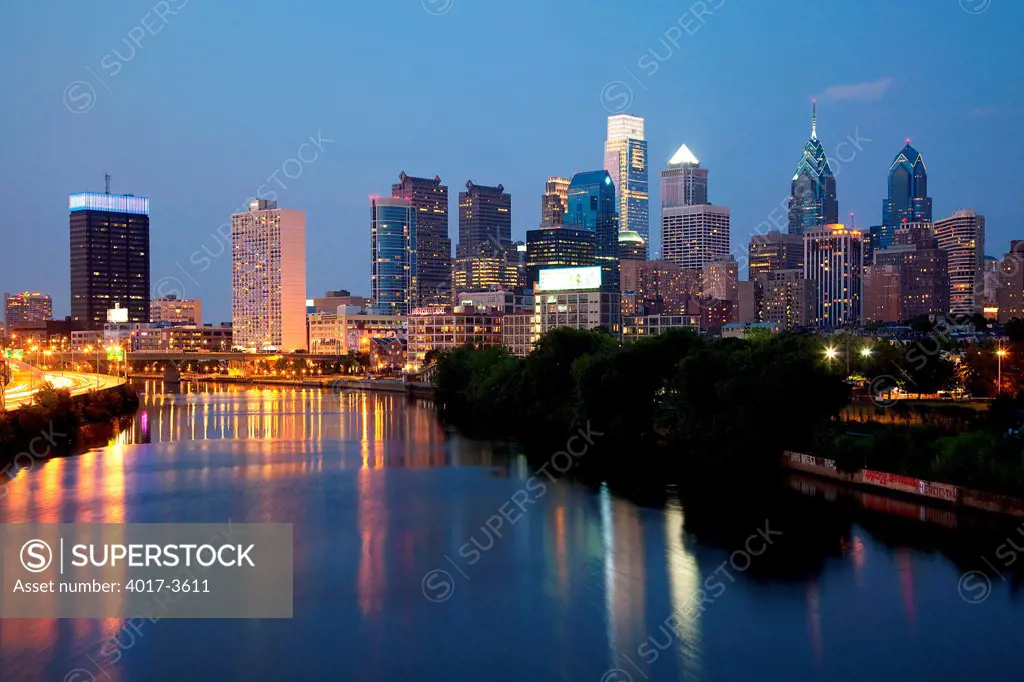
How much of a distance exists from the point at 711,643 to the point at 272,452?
2434cm

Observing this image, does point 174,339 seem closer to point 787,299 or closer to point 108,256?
point 108,256

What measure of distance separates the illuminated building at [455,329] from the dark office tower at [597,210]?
75.4 m

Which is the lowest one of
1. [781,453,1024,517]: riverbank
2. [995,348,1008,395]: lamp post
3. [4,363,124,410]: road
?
[781,453,1024,517]: riverbank

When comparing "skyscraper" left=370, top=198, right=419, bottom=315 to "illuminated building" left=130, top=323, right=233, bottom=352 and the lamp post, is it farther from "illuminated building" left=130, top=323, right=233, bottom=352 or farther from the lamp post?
the lamp post

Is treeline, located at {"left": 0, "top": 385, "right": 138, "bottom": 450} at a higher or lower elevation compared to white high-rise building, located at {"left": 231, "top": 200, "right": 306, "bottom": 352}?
lower

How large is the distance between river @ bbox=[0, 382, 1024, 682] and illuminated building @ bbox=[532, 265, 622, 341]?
56.8m

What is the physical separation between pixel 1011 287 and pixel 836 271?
25362 mm

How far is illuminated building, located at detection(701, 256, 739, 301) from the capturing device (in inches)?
5999

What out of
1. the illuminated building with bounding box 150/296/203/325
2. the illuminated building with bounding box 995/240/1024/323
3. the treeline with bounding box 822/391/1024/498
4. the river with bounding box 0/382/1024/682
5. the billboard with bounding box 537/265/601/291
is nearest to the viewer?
the river with bounding box 0/382/1024/682

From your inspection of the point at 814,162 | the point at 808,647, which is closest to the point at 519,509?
the point at 808,647

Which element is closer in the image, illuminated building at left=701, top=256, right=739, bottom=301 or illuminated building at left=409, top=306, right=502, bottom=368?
illuminated building at left=409, top=306, right=502, bottom=368

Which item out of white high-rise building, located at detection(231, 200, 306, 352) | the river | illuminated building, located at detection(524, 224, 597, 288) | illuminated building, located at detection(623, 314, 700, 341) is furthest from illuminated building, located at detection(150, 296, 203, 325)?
the river

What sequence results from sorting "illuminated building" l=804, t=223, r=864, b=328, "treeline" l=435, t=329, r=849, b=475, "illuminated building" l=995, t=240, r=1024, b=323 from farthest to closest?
1. "illuminated building" l=804, t=223, r=864, b=328
2. "illuminated building" l=995, t=240, r=1024, b=323
3. "treeline" l=435, t=329, r=849, b=475

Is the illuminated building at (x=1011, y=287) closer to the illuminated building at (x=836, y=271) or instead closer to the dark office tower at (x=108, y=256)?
the illuminated building at (x=836, y=271)
